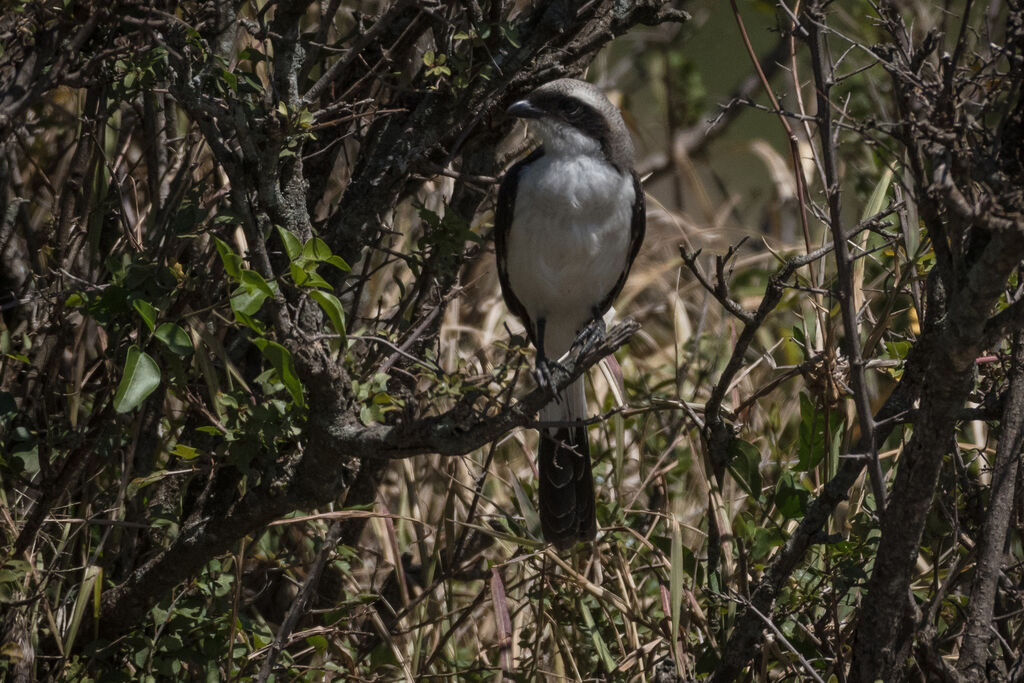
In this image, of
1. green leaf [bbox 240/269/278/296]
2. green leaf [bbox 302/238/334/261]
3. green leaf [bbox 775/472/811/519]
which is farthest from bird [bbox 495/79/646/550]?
green leaf [bbox 240/269/278/296]

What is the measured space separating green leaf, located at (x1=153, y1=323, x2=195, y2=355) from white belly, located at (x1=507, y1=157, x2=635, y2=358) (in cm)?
156

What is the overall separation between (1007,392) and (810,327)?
1.20 metres

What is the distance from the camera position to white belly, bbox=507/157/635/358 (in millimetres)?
3979

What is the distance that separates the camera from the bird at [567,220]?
3.89 meters

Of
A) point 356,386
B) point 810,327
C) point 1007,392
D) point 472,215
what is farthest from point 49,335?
point 1007,392

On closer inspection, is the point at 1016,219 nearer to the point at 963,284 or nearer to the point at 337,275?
the point at 963,284

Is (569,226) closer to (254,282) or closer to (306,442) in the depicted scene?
(306,442)

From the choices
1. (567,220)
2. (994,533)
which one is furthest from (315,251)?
(994,533)

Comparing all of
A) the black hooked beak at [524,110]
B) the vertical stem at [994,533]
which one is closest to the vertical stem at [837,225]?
the vertical stem at [994,533]

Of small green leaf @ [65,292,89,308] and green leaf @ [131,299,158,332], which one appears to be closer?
green leaf @ [131,299,158,332]

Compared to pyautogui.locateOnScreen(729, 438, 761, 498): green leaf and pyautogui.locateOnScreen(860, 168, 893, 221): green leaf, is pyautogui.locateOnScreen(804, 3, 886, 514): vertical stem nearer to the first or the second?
pyautogui.locateOnScreen(729, 438, 761, 498): green leaf

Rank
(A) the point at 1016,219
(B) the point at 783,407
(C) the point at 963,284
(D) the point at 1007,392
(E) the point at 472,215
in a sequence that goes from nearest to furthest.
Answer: (A) the point at 1016,219 → (C) the point at 963,284 → (D) the point at 1007,392 → (E) the point at 472,215 → (B) the point at 783,407

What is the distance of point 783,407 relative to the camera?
5.56 meters

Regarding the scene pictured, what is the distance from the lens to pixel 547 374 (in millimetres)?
3676
